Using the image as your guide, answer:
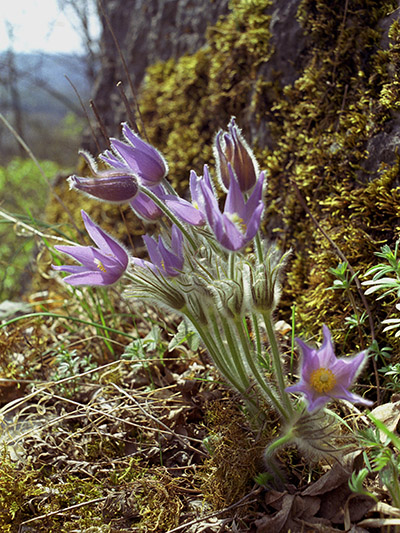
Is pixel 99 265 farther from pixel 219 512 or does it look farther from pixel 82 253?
pixel 219 512

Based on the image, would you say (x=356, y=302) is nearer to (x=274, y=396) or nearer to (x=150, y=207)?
(x=274, y=396)

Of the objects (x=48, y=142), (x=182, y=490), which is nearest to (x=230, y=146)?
(x=182, y=490)

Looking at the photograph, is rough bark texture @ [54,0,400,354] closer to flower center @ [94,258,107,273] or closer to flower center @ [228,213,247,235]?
flower center @ [228,213,247,235]

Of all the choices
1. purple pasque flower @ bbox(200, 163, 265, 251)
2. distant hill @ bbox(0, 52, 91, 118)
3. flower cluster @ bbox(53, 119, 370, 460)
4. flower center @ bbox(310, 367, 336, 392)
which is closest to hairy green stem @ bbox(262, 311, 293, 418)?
flower cluster @ bbox(53, 119, 370, 460)

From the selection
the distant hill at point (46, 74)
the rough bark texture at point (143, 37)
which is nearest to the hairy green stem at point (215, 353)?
the rough bark texture at point (143, 37)

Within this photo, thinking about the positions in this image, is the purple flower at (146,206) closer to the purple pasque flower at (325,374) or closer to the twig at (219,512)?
the purple pasque flower at (325,374)

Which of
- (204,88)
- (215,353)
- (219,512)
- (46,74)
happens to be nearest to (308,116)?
(204,88)
